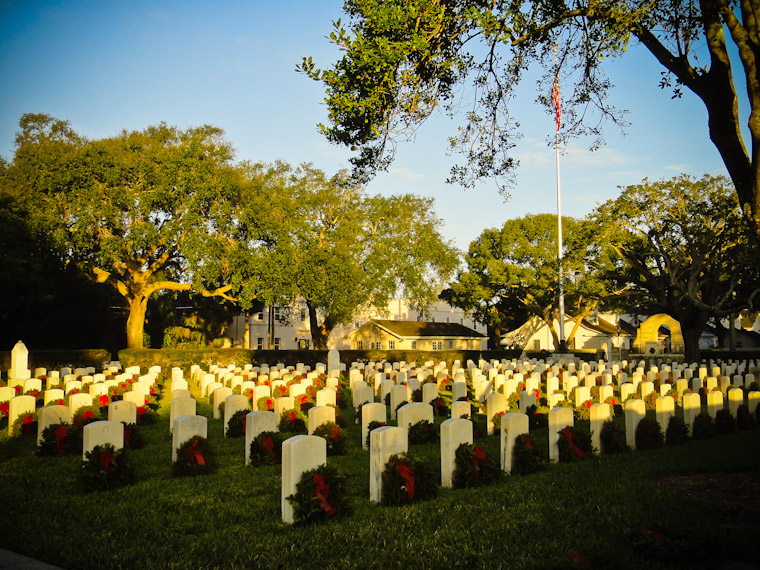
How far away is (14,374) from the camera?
61.7 ft

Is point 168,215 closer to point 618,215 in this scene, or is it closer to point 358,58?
point 618,215

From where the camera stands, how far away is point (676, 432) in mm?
10219

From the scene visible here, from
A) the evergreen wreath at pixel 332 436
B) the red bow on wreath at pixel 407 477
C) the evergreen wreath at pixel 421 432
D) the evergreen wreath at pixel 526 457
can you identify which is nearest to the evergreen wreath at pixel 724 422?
the evergreen wreath at pixel 526 457

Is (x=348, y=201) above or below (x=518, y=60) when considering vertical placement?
above

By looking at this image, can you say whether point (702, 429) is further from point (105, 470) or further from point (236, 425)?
point (105, 470)

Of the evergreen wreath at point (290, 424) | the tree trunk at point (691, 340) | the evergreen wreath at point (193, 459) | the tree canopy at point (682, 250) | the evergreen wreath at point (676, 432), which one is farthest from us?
the tree trunk at point (691, 340)

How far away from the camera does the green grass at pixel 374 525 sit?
189 inches

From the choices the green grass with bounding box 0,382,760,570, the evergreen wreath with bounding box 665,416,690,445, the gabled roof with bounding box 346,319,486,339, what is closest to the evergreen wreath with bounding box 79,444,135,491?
the green grass with bounding box 0,382,760,570

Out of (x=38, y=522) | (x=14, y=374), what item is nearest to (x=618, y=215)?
(x=14, y=374)

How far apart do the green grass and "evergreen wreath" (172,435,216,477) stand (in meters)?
0.22

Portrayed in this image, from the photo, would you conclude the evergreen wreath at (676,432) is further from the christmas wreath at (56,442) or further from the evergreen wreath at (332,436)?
the christmas wreath at (56,442)

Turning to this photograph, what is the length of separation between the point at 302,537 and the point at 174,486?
265 centimetres

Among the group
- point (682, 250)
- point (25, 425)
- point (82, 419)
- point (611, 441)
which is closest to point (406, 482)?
point (611, 441)

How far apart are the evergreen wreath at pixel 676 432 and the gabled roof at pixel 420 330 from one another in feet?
148
